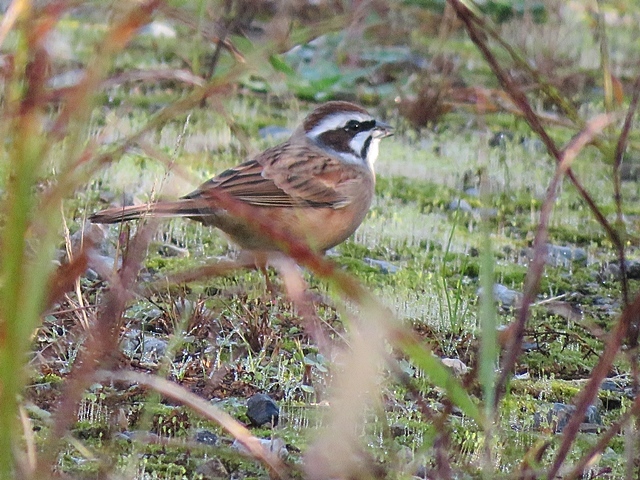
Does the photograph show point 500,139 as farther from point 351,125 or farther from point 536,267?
point 536,267

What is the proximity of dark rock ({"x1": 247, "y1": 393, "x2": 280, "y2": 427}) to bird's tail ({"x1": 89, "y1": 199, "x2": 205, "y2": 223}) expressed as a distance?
1.24 m

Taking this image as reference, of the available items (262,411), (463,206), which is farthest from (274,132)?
(262,411)

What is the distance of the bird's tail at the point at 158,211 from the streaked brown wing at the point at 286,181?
351 millimetres

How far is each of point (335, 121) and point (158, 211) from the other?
5.25ft

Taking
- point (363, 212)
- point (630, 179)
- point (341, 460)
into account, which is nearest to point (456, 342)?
point (363, 212)

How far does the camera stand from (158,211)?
5.64 metres

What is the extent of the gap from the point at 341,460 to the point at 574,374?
3012mm

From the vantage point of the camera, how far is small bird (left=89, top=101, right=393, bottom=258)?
5793 millimetres

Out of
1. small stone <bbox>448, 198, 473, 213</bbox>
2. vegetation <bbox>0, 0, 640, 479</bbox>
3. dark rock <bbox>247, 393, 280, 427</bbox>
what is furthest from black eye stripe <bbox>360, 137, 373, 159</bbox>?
dark rock <bbox>247, 393, 280, 427</bbox>

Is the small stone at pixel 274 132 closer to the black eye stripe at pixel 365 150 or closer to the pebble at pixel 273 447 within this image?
the black eye stripe at pixel 365 150

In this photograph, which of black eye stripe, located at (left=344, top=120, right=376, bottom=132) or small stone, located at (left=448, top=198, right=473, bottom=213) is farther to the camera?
small stone, located at (left=448, top=198, right=473, bottom=213)

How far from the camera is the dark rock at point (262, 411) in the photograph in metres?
4.06

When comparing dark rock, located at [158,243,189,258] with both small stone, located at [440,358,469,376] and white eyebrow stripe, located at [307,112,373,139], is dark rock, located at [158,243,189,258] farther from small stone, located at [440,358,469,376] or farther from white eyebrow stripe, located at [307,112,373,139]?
small stone, located at [440,358,469,376]

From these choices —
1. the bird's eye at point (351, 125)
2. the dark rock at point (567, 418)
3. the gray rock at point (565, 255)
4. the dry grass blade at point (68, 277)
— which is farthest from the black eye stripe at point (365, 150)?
the dry grass blade at point (68, 277)
